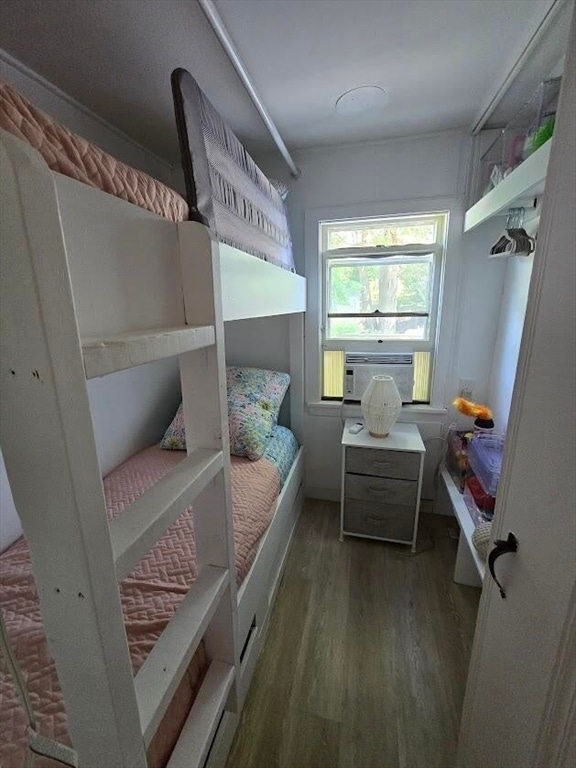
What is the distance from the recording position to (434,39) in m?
1.14

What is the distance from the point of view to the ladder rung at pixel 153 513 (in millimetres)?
499

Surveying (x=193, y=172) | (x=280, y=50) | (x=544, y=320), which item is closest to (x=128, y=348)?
(x=193, y=172)

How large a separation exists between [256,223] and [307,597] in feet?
5.96

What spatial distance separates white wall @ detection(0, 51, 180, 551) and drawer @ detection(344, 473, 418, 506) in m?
1.32

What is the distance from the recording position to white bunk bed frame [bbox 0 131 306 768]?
0.36m

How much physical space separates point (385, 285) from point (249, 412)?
125cm

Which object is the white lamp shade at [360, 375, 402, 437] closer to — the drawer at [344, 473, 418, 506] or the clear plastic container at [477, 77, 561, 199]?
the drawer at [344, 473, 418, 506]

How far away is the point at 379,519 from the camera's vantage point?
199cm

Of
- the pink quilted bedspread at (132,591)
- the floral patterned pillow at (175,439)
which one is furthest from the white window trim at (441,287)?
the pink quilted bedspread at (132,591)

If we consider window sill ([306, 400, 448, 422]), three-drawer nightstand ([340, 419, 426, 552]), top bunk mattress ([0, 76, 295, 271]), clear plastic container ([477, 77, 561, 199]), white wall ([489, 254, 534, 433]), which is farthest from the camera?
window sill ([306, 400, 448, 422])

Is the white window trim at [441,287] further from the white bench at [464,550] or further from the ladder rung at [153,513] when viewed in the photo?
the ladder rung at [153,513]

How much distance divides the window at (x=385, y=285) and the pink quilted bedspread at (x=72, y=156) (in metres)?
1.69

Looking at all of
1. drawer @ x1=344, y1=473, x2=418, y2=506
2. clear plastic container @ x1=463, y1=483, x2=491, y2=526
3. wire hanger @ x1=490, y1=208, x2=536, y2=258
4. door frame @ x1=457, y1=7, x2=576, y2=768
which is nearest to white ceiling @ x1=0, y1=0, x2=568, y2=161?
wire hanger @ x1=490, y1=208, x2=536, y2=258

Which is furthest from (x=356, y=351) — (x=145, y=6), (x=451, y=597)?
(x=145, y=6)
